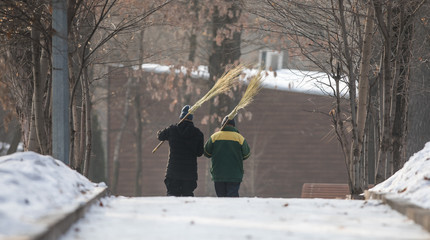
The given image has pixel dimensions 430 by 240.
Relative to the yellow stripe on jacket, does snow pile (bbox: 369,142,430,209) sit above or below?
below

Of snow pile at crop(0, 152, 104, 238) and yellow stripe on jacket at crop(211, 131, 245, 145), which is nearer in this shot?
snow pile at crop(0, 152, 104, 238)

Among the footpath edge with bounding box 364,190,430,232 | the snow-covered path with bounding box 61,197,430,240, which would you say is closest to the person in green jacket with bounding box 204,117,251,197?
the snow-covered path with bounding box 61,197,430,240

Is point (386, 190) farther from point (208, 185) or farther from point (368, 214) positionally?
point (208, 185)

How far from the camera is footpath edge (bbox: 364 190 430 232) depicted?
293 inches

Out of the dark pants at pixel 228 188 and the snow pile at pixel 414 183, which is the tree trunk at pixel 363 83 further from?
the dark pants at pixel 228 188

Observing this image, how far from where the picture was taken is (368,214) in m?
8.95

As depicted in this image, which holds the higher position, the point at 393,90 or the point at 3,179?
the point at 393,90

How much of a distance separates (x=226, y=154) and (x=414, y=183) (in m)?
4.63

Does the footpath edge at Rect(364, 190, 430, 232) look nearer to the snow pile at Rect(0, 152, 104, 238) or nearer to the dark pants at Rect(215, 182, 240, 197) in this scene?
the snow pile at Rect(0, 152, 104, 238)

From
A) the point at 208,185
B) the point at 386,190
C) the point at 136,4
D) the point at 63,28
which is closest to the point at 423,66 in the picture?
the point at 136,4

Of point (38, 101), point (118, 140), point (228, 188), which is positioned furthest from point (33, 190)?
point (118, 140)

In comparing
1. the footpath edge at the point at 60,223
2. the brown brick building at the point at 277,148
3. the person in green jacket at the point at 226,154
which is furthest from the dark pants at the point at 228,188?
the brown brick building at the point at 277,148

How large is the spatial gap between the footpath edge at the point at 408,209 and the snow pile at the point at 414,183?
0.10 m

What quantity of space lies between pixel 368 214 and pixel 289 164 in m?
24.3
